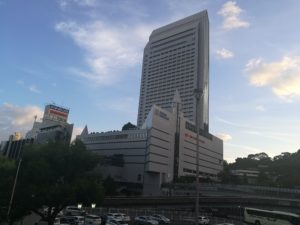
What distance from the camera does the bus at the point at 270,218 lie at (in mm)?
55594

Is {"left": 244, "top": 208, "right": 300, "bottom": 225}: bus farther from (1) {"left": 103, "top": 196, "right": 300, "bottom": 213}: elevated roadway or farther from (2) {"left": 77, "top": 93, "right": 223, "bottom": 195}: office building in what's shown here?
(2) {"left": 77, "top": 93, "right": 223, "bottom": 195}: office building

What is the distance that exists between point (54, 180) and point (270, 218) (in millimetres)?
39773

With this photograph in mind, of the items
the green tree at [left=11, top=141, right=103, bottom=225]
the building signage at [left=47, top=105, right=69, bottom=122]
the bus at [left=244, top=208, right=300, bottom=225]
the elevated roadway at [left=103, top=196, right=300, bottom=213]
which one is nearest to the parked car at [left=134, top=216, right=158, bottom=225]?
the green tree at [left=11, top=141, right=103, bottom=225]

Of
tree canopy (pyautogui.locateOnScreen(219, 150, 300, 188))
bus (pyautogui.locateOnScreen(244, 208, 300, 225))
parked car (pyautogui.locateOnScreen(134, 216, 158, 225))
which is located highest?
tree canopy (pyautogui.locateOnScreen(219, 150, 300, 188))

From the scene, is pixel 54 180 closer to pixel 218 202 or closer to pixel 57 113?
pixel 218 202

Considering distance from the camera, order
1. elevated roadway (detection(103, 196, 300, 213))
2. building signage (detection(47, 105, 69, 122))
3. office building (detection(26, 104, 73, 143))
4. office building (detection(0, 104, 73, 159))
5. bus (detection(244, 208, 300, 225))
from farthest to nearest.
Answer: building signage (detection(47, 105, 69, 122)), office building (detection(26, 104, 73, 143)), office building (detection(0, 104, 73, 159)), elevated roadway (detection(103, 196, 300, 213)), bus (detection(244, 208, 300, 225))

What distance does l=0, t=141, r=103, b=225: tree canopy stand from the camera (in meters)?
51.4

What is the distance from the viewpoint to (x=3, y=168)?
58.1 meters

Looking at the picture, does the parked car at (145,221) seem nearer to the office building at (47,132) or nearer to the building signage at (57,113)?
the office building at (47,132)

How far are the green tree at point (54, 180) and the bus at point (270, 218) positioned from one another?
100 feet

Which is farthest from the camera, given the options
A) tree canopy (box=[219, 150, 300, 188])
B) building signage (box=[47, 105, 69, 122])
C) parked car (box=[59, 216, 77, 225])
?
building signage (box=[47, 105, 69, 122])

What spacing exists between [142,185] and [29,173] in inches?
3486

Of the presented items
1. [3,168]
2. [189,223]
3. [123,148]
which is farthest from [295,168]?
[3,168]

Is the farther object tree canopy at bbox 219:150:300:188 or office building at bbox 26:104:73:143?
office building at bbox 26:104:73:143
